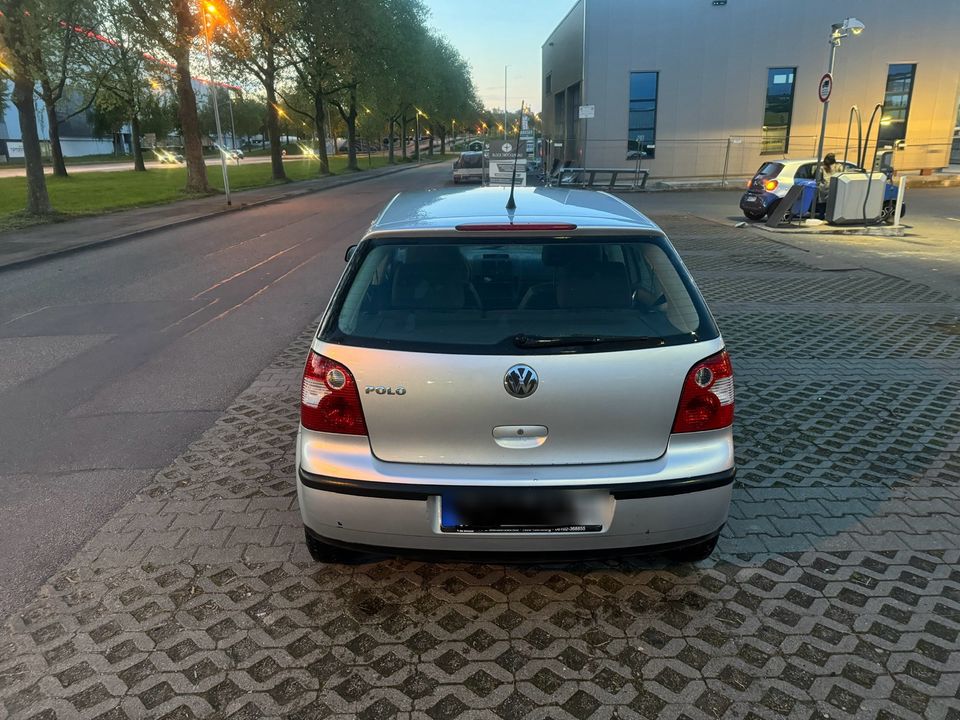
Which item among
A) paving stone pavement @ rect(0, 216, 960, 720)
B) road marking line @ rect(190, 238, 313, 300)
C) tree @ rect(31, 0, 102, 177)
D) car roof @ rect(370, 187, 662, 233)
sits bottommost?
paving stone pavement @ rect(0, 216, 960, 720)

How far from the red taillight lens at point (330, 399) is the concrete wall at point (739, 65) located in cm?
3042

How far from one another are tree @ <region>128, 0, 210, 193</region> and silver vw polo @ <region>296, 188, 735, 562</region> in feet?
79.8

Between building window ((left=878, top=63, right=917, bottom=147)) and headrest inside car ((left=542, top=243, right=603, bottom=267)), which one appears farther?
building window ((left=878, top=63, right=917, bottom=147))

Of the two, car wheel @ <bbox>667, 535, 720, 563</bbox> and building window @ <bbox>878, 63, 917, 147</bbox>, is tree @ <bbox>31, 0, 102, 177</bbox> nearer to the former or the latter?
car wheel @ <bbox>667, 535, 720, 563</bbox>

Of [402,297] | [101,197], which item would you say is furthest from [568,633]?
[101,197]

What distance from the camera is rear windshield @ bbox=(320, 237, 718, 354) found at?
266 centimetres

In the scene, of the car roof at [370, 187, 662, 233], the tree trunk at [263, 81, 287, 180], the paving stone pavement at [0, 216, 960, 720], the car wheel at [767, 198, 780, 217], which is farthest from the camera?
the tree trunk at [263, 81, 287, 180]

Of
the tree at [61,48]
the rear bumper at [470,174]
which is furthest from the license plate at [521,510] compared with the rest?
the rear bumper at [470,174]

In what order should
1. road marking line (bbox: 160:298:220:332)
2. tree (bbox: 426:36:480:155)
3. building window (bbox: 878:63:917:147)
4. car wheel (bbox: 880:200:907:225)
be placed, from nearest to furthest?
1. road marking line (bbox: 160:298:220:332)
2. car wheel (bbox: 880:200:907:225)
3. building window (bbox: 878:63:917:147)
4. tree (bbox: 426:36:480:155)

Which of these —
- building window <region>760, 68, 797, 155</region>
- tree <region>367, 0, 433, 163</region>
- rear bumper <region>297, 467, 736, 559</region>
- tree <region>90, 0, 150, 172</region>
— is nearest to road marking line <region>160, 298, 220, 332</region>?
rear bumper <region>297, 467, 736, 559</region>

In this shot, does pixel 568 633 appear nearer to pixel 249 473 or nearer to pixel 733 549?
pixel 733 549

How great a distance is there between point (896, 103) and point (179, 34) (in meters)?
31.2

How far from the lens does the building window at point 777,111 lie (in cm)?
3044

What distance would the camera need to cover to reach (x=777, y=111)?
→ 3091 cm
